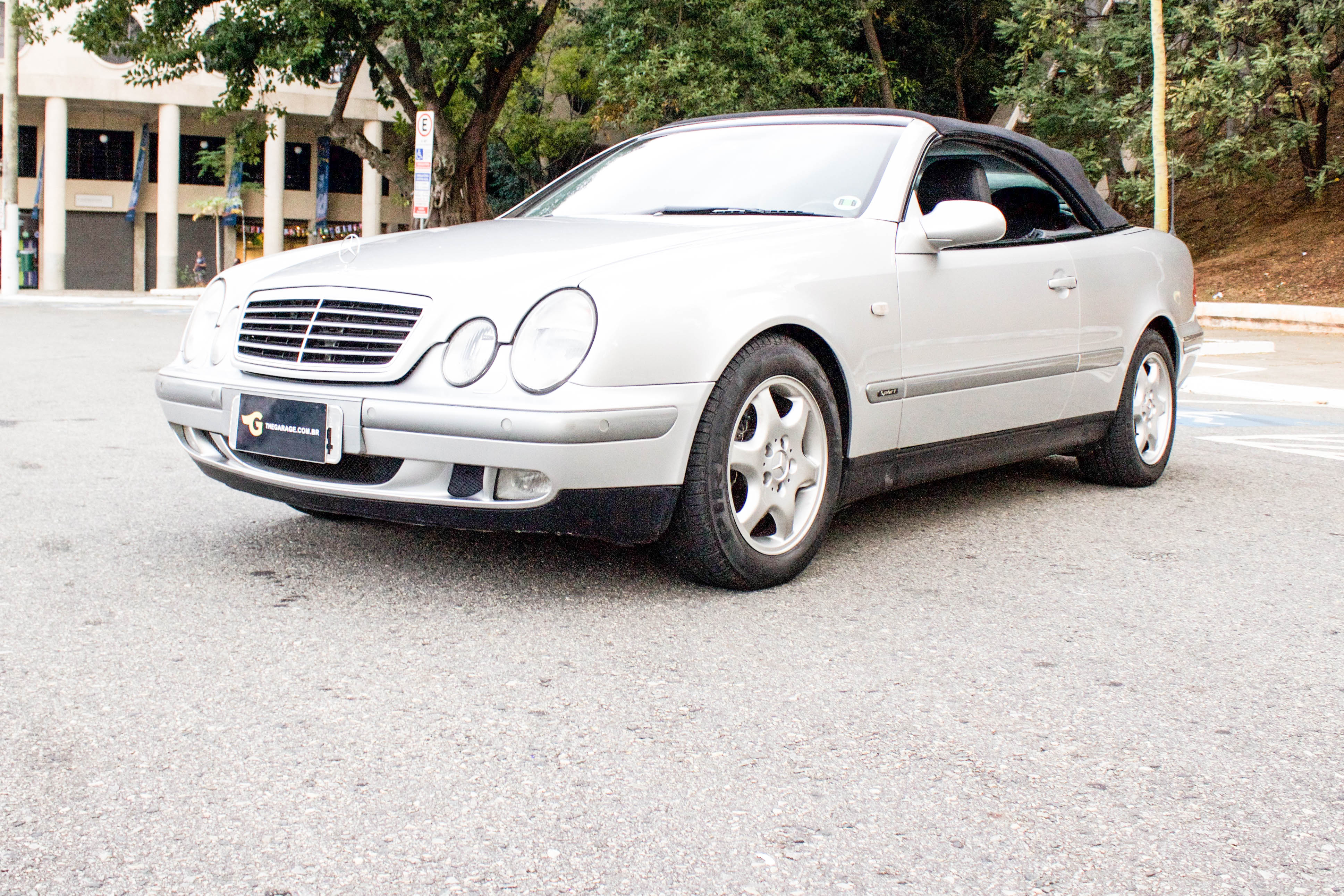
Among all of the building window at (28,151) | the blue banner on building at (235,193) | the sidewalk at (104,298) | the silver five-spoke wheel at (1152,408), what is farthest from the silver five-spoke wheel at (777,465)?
the building window at (28,151)

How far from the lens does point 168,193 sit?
4175cm

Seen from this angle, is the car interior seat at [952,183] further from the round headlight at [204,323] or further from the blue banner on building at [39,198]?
the blue banner on building at [39,198]

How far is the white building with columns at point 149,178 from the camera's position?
4009 centimetres

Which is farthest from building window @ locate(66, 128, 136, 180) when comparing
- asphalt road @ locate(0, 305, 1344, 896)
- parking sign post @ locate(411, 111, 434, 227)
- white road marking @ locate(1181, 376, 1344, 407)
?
asphalt road @ locate(0, 305, 1344, 896)

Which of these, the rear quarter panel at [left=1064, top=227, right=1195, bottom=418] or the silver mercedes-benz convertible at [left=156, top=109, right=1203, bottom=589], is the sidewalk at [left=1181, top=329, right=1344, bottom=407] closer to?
the rear quarter panel at [left=1064, top=227, right=1195, bottom=418]

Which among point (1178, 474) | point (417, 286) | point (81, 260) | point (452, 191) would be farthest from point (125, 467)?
point (81, 260)

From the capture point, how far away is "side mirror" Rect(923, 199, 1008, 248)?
4.43 metres

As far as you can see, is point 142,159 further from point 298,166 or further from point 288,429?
point 288,429

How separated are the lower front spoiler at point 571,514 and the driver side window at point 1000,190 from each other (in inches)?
68.6

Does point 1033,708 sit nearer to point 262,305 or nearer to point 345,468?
point 345,468

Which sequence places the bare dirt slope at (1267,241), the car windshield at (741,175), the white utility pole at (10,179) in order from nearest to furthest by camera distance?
the car windshield at (741,175)
the bare dirt slope at (1267,241)
the white utility pole at (10,179)

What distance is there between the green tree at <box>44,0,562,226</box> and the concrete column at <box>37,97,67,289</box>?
18664mm

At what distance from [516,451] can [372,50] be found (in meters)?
19.3

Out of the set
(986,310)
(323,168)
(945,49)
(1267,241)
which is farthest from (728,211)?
(323,168)
